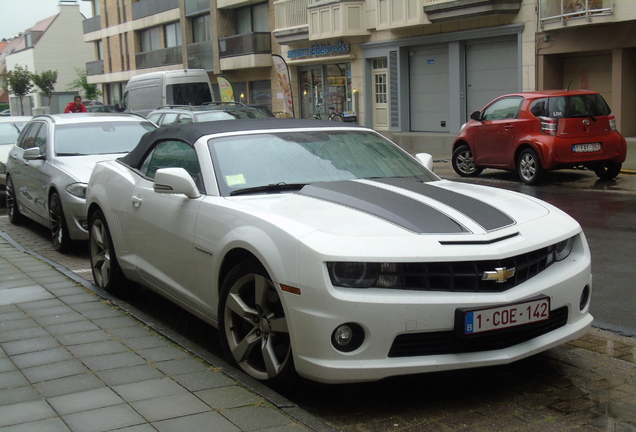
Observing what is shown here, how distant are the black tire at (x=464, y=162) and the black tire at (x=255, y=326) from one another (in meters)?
12.5

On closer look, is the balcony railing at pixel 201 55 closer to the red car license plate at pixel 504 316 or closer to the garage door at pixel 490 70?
the garage door at pixel 490 70

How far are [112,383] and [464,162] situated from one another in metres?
13.2

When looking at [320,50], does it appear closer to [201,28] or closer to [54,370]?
[201,28]

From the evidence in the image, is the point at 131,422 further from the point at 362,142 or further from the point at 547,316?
the point at 362,142

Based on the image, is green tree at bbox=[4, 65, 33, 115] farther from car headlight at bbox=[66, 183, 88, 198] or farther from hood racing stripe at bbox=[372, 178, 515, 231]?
hood racing stripe at bbox=[372, 178, 515, 231]

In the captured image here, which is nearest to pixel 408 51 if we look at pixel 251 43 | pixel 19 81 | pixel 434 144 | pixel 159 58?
pixel 434 144

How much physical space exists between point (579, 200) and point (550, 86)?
1328cm

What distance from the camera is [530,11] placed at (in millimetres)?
24828

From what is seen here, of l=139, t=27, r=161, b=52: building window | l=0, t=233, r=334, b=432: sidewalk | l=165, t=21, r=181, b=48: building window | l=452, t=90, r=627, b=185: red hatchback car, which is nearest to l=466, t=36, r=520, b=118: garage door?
l=452, t=90, r=627, b=185: red hatchback car

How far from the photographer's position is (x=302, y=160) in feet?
17.5

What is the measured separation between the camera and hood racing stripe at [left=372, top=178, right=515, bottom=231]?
4.34m

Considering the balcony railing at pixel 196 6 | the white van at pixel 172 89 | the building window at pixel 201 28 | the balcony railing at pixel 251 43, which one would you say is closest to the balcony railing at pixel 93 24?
the building window at pixel 201 28

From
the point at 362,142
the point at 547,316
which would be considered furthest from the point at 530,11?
A: the point at 547,316

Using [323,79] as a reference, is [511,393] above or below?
below
